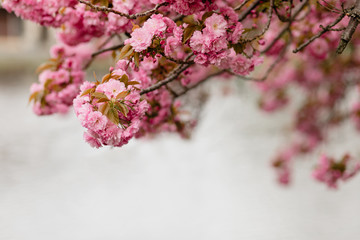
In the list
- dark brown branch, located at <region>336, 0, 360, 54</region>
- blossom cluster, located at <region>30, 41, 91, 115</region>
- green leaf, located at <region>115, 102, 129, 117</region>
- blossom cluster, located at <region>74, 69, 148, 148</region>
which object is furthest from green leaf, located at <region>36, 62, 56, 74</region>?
dark brown branch, located at <region>336, 0, 360, 54</region>

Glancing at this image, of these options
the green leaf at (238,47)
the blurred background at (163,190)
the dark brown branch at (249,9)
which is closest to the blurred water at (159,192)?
the blurred background at (163,190)

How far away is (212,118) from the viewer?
25.0ft

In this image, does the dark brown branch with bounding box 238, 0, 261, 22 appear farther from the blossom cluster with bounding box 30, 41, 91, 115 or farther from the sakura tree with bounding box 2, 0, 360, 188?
the blossom cluster with bounding box 30, 41, 91, 115

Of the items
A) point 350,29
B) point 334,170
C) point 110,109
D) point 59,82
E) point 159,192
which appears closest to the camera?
point 110,109

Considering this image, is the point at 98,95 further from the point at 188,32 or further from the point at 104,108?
the point at 188,32

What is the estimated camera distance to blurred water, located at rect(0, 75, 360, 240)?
4016mm

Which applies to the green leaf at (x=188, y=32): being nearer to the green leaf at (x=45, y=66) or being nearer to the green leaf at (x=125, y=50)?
the green leaf at (x=125, y=50)

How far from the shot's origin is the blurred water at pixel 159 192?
158 inches

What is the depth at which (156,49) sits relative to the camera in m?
1.34

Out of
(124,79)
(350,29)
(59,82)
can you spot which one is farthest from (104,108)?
(59,82)

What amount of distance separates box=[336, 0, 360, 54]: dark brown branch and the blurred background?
2.32 metres

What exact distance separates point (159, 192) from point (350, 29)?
3739 mm

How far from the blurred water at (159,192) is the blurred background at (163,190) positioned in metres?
0.01

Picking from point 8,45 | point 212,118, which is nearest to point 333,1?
point 212,118
